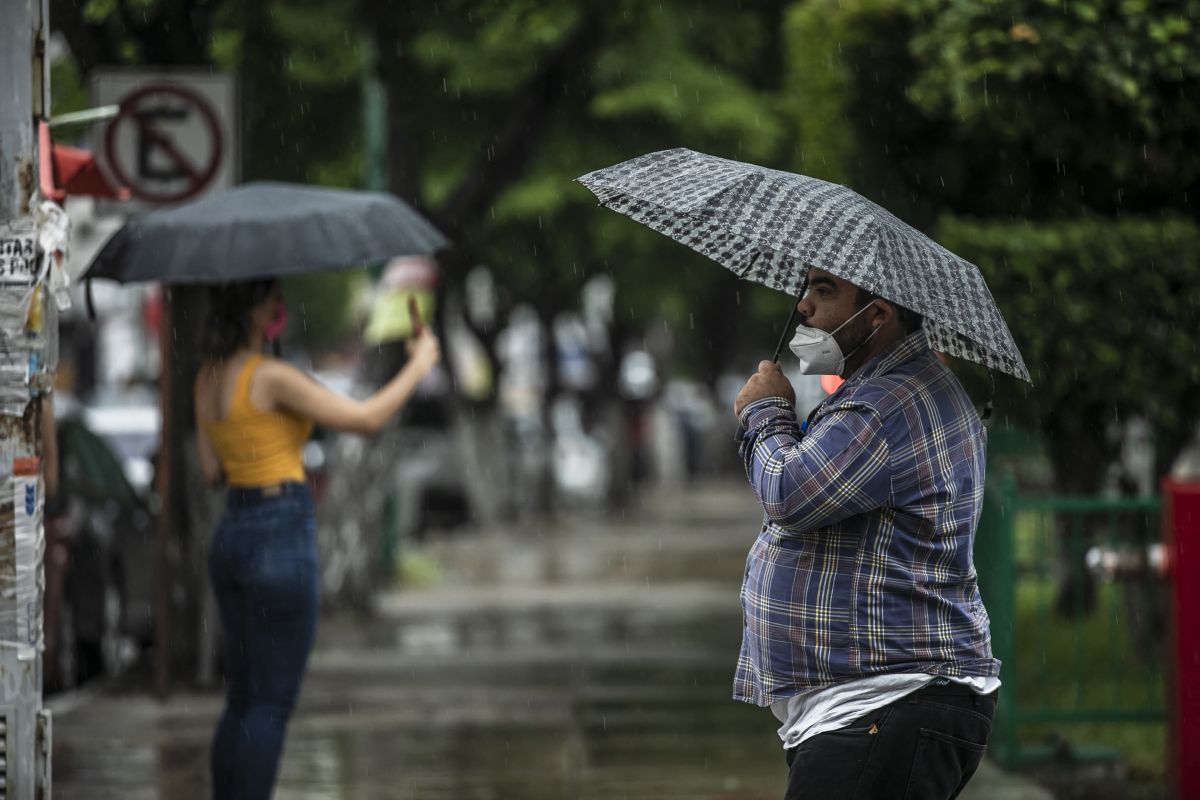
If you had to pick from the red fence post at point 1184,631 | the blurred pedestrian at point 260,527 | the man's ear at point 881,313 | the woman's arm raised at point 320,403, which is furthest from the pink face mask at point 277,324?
the red fence post at point 1184,631

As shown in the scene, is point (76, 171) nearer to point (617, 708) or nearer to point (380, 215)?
point (380, 215)

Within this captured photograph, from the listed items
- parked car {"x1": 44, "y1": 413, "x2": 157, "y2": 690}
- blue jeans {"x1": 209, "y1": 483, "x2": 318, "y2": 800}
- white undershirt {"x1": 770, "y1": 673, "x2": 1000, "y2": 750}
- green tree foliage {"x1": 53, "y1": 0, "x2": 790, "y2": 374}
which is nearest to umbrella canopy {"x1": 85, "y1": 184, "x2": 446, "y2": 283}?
blue jeans {"x1": 209, "y1": 483, "x2": 318, "y2": 800}

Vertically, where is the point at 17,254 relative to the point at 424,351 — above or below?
above

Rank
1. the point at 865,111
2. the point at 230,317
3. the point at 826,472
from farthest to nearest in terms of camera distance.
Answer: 1. the point at 865,111
2. the point at 230,317
3. the point at 826,472

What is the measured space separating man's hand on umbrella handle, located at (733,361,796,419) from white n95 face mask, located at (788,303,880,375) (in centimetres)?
5

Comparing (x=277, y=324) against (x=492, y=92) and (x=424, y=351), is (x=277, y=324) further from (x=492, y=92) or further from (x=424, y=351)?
(x=492, y=92)

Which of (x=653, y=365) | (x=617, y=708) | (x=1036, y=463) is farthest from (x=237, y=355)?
(x=653, y=365)

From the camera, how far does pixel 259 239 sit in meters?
5.95

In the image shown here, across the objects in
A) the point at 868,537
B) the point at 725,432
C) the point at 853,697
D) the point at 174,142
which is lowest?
the point at 853,697

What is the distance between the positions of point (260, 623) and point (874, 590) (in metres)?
2.36

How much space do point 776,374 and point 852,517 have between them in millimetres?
387

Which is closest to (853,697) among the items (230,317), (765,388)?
(765,388)

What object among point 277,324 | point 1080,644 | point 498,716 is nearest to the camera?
point 277,324

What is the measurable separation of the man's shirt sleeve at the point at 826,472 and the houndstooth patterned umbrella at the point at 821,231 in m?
0.28
